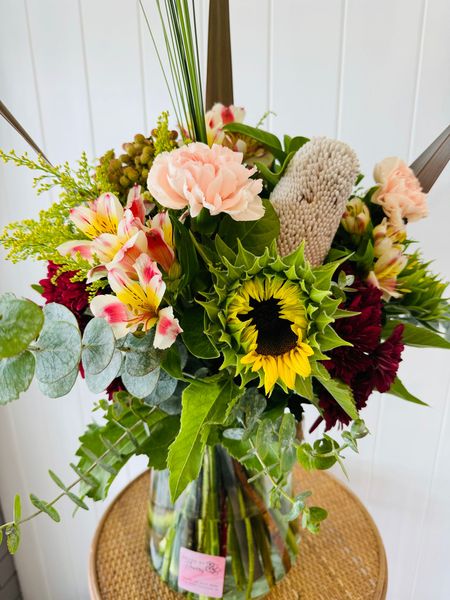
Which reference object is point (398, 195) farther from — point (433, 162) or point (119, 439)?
point (119, 439)

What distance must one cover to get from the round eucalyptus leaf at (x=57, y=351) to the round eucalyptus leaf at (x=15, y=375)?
0.05 ft

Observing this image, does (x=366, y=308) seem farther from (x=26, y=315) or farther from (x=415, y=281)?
(x=26, y=315)

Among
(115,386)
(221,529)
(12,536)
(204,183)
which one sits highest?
(204,183)

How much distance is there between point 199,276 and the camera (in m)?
0.52

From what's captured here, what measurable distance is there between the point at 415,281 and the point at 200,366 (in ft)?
0.88

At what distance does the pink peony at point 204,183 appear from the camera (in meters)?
0.44

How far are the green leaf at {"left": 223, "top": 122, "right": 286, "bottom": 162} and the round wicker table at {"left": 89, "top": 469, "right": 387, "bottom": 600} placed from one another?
2.07 ft

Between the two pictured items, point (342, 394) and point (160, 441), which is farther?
point (160, 441)

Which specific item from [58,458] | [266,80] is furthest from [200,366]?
[58,458]

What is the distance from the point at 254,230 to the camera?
515mm

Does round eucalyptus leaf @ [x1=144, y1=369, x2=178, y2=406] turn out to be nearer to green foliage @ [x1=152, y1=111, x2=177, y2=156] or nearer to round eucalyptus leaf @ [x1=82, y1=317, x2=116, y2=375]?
round eucalyptus leaf @ [x1=82, y1=317, x2=116, y2=375]

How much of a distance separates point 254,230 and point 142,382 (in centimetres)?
18

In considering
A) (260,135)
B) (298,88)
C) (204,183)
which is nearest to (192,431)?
(204,183)

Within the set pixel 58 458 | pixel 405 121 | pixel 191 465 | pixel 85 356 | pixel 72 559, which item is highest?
pixel 405 121
